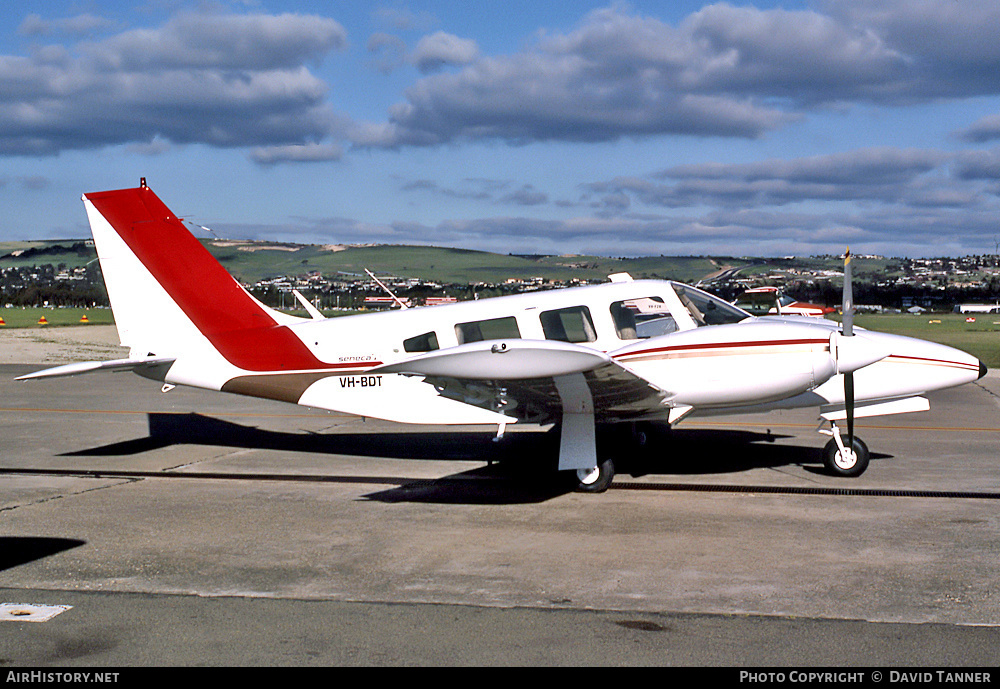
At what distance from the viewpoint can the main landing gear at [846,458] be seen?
10.7m

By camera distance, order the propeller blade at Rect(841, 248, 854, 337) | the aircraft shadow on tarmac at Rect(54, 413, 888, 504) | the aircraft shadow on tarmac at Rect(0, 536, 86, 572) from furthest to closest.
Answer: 1. the aircraft shadow on tarmac at Rect(54, 413, 888, 504)
2. the propeller blade at Rect(841, 248, 854, 337)
3. the aircraft shadow on tarmac at Rect(0, 536, 86, 572)

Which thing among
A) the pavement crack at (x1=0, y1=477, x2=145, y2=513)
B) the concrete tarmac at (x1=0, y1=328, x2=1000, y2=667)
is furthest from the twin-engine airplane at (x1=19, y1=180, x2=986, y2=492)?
the pavement crack at (x1=0, y1=477, x2=145, y2=513)

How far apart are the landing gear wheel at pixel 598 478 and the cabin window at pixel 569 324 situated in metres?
1.56

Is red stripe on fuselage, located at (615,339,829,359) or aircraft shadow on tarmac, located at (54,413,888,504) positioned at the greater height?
red stripe on fuselage, located at (615,339,829,359)

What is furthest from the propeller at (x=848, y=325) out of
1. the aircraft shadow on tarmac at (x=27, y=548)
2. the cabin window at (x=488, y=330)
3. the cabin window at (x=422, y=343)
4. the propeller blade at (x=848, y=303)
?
the aircraft shadow on tarmac at (x=27, y=548)

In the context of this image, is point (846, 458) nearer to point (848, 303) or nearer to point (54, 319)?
point (848, 303)

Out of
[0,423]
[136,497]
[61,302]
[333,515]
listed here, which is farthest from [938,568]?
[61,302]

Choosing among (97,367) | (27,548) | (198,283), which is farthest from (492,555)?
(198,283)

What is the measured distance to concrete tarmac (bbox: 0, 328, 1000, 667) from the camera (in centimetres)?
543

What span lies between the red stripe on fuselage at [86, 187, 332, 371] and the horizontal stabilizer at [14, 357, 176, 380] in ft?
2.44

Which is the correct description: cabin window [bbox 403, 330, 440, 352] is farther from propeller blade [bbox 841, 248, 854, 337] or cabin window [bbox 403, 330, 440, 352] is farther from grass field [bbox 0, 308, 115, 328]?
grass field [bbox 0, 308, 115, 328]

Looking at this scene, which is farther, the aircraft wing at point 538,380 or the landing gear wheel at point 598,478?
the landing gear wheel at point 598,478

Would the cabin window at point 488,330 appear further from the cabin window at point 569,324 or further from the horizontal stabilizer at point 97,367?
the horizontal stabilizer at point 97,367

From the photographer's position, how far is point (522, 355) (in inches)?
322
